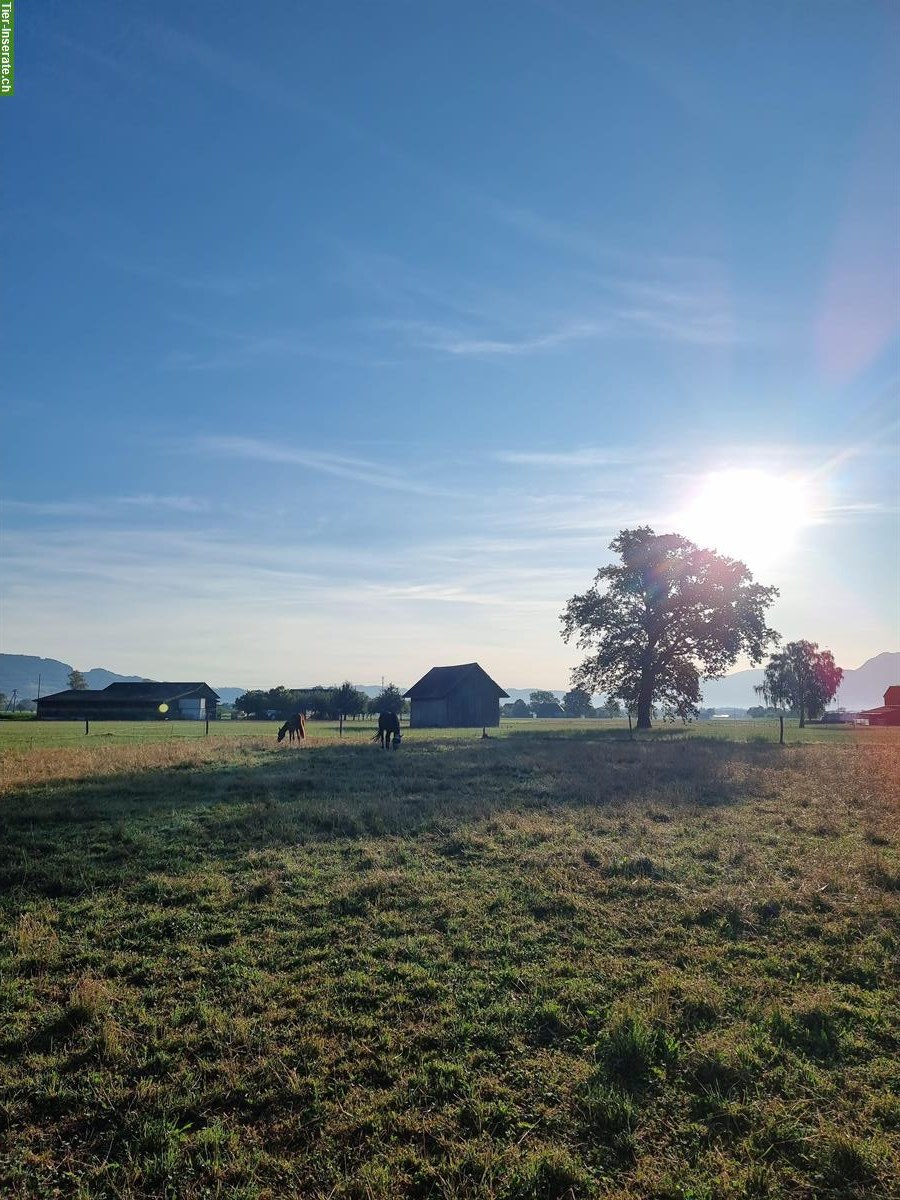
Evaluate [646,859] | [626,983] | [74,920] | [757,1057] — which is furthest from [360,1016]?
[646,859]

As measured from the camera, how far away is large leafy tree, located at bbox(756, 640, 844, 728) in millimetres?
97750

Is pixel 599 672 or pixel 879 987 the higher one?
pixel 599 672

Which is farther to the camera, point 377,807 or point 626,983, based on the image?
point 377,807

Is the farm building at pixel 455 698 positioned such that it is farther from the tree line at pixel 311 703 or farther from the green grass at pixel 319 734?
the tree line at pixel 311 703

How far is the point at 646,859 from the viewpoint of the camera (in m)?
10.6

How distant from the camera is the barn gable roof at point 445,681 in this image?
67.1 m

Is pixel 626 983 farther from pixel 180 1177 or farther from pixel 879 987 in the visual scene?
pixel 180 1177

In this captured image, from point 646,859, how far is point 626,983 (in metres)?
4.07

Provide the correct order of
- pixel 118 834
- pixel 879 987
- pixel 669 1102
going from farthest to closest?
pixel 118 834
pixel 879 987
pixel 669 1102

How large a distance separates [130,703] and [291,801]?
86700mm

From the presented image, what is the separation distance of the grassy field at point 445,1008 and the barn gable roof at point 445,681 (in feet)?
176

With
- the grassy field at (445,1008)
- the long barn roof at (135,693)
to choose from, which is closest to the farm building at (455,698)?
the long barn roof at (135,693)

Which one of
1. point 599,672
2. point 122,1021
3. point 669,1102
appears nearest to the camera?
point 669,1102

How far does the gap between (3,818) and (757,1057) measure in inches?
513
